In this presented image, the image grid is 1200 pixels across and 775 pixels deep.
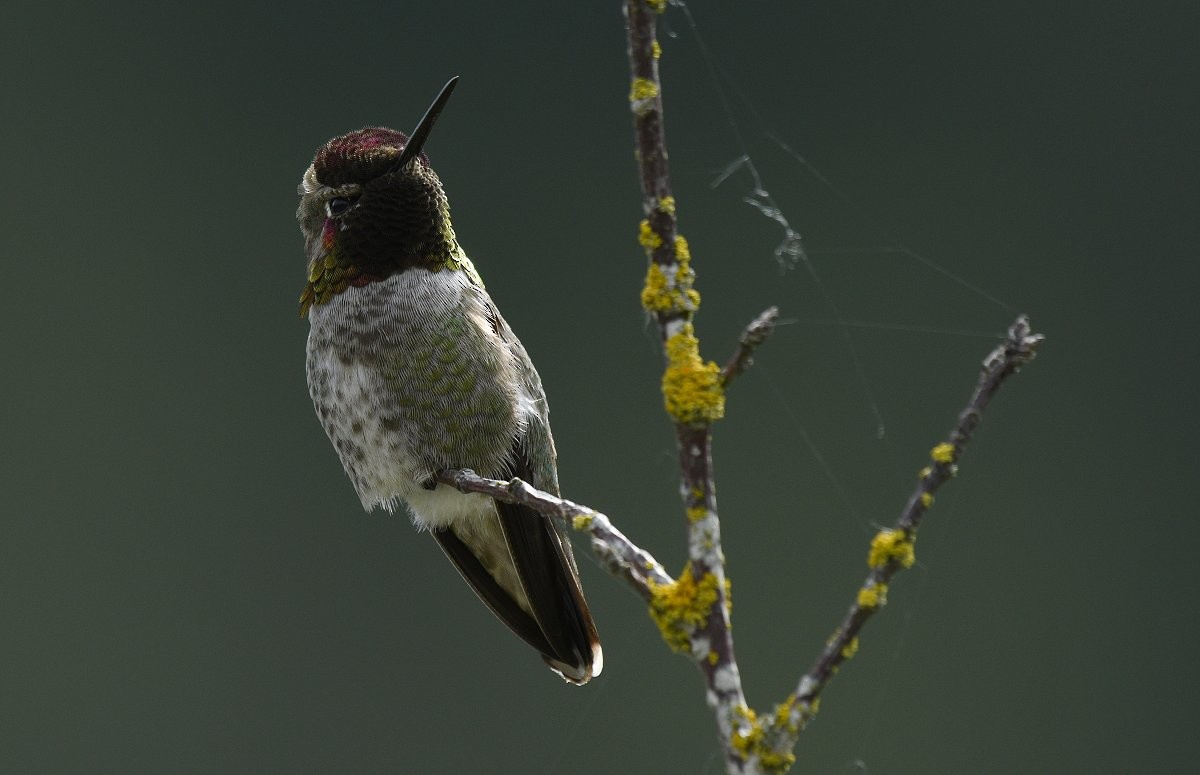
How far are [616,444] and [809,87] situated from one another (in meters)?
4.41

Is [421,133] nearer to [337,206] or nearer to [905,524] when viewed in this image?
[337,206]

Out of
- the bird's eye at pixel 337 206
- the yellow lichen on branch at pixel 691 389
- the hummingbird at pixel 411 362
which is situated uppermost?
the yellow lichen on branch at pixel 691 389

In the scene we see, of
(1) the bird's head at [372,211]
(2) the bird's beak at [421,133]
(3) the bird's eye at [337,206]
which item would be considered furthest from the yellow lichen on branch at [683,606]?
(3) the bird's eye at [337,206]

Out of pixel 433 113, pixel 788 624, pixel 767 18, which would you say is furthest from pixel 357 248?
pixel 767 18

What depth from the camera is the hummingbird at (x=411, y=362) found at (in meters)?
2.71

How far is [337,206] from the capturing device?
2.77 meters

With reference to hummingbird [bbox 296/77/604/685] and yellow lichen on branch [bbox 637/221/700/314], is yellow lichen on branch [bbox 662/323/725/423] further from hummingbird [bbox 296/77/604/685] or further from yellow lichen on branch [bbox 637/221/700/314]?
hummingbird [bbox 296/77/604/685]

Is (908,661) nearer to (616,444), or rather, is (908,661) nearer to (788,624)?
(788,624)

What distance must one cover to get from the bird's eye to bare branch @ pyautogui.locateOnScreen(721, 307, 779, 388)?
1409 millimetres

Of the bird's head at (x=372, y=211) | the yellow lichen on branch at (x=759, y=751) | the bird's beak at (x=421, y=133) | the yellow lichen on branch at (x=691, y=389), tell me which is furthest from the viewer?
the bird's head at (x=372, y=211)

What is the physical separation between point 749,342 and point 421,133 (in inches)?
44.7

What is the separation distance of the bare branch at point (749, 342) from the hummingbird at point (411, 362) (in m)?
1.15

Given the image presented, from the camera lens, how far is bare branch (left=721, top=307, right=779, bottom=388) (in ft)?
4.83

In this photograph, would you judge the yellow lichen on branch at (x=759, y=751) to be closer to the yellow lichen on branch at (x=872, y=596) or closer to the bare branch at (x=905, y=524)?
the bare branch at (x=905, y=524)
